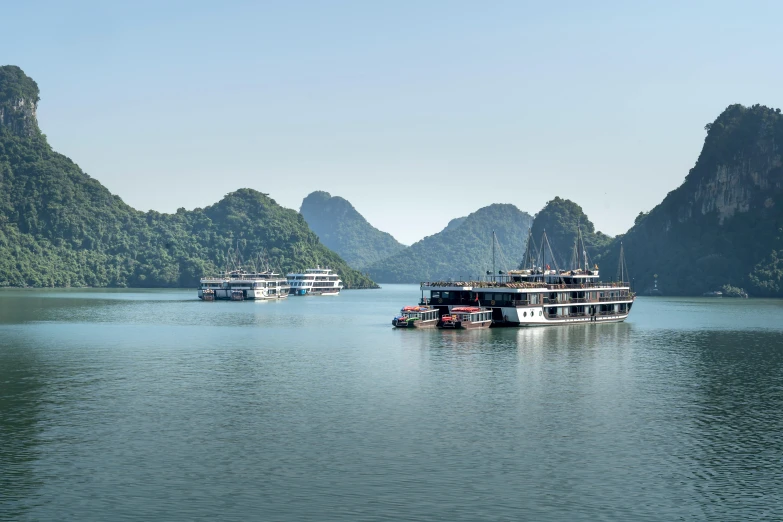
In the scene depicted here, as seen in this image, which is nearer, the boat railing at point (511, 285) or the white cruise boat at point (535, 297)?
the white cruise boat at point (535, 297)

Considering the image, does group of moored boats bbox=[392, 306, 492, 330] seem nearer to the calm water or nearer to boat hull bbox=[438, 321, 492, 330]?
boat hull bbox=[438, 321, 492, 330]

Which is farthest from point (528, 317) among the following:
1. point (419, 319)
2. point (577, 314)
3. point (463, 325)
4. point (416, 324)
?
point (416, 324)

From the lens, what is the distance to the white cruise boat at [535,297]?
402 feet

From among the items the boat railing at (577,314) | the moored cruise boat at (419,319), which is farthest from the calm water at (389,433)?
the boat railing at (577,314)

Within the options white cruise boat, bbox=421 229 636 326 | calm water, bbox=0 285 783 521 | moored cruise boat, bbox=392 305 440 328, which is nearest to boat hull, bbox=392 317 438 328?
moored cruise boat, bbox=392 305 440 328

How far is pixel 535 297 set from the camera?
124375 millimetres

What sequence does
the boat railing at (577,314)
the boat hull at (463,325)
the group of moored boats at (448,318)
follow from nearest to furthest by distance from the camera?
the boat hull at (463,325)
the group of moored boats at (448,318)
the boat railing at (577,314)

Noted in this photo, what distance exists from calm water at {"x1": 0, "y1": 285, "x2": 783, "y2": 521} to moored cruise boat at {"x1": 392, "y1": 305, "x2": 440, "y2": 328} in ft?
78.0

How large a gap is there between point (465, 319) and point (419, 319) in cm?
787

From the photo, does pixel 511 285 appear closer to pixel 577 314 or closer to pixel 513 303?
pixel 513 303

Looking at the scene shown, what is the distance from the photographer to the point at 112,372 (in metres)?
73.2

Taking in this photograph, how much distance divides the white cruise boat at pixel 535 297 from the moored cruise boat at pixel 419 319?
7.29 ft

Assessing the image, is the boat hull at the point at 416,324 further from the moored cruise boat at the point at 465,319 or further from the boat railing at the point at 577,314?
the boat railing at the point at 577,314

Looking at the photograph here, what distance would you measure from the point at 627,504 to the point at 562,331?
3368 inches
